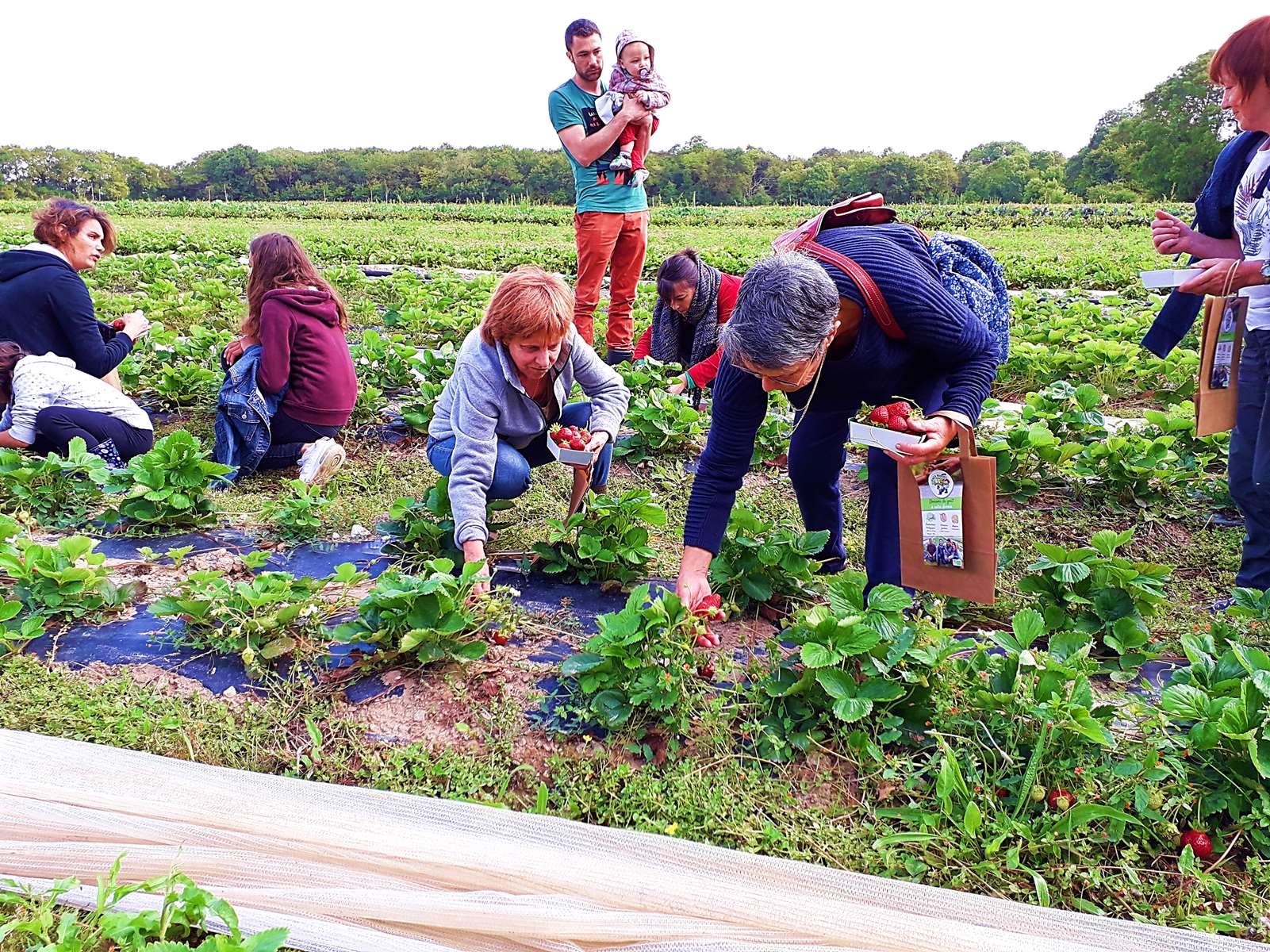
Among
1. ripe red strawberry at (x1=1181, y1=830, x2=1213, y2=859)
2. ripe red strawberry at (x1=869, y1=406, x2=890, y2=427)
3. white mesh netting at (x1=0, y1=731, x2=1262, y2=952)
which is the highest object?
ripe red strawberry at (x1=869, y1=406, x2=890, y2=427)

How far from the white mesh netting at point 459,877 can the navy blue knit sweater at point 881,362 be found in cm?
87

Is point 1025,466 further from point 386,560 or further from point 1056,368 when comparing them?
point 386,560

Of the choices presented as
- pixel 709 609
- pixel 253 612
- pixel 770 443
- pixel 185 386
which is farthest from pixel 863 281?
pixel 185 386

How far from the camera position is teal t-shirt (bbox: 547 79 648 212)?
4.90m

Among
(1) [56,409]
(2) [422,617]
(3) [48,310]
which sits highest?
(3) [48,310]

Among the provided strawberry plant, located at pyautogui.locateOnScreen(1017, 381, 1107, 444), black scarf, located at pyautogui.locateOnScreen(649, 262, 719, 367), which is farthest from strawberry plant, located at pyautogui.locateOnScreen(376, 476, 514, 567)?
strawberry plant, located at pyautogui.locateOnScreen(1017, 381, 1107, 444)

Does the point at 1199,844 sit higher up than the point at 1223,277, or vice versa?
the point at 1223,277

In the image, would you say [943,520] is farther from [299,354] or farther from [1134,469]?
[299,354]

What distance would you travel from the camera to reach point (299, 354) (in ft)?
12.4

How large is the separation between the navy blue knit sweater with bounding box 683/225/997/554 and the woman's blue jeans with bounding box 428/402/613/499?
2.82 ft

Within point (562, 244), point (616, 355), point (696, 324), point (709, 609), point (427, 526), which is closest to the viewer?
point (709, 609)

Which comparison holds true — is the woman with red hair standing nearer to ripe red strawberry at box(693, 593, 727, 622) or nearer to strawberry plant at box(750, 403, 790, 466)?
ripe red strawberry at box(693, 593, 727, 622)

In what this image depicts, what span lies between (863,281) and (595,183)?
319cm

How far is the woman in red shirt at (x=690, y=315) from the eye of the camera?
4488 millimetres
